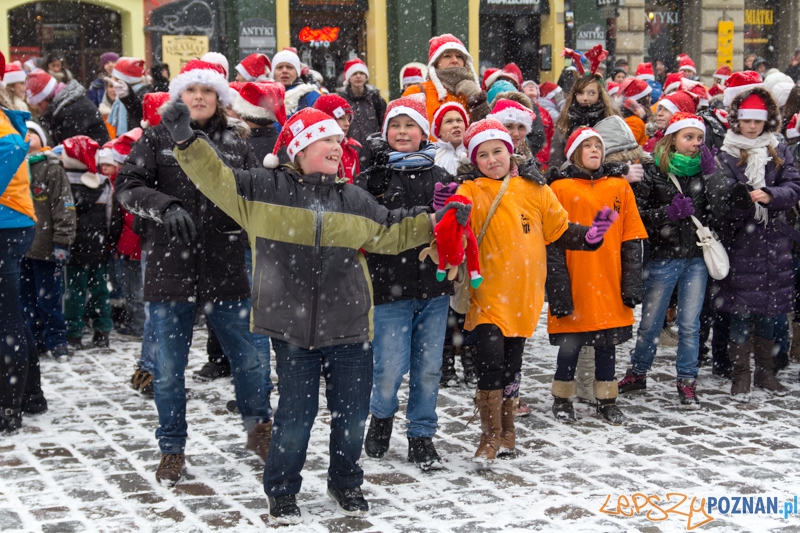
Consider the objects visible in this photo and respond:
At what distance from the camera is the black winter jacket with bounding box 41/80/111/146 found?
999 cm

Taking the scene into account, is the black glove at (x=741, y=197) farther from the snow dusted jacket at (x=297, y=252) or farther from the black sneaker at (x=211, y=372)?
the black sneaker at (x=211, y=372)

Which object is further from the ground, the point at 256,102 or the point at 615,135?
the point at 256,102

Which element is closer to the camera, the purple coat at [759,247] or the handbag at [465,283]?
the handbag at [465,283]

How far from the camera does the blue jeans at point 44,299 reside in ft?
27.4

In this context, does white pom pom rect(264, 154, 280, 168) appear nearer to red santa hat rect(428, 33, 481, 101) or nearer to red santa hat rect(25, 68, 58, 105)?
red santa hat rect(428, 33, 481, 101)

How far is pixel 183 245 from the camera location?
5.30 meters

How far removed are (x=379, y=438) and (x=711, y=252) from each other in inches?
110

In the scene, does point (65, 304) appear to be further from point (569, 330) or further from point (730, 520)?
point (730, 520)

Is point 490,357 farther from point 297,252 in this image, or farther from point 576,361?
point 297,252

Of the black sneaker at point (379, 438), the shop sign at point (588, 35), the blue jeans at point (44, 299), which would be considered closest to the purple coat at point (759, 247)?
the black sneaker at point (379, 438)

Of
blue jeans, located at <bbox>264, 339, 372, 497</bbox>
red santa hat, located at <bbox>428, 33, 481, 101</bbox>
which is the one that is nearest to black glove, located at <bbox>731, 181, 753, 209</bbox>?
red santa hat, located at <bbox>428, 33, 481, 101</bbox>

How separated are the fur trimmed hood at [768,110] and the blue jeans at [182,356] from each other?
392cm

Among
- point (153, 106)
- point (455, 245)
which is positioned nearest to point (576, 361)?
point (455, 245)

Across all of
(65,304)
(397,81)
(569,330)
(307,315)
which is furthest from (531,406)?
(397,81)
